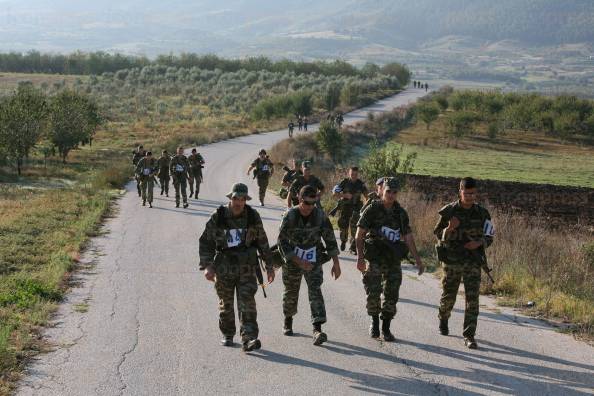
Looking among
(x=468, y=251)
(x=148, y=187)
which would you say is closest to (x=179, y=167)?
(x=148, y=187)

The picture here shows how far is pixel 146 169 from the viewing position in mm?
22125

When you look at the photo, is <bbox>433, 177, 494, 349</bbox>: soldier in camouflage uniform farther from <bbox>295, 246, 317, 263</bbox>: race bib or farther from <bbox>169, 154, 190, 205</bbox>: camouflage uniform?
<bbox>169, 154, 190, 205</bbox>: camouflage uniform

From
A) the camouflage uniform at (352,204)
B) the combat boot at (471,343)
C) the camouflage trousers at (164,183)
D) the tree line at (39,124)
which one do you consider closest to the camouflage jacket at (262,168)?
the camouflage trousers at (164,183)

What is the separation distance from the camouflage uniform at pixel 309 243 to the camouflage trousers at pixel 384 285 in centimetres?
58

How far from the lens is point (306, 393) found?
24.0ft

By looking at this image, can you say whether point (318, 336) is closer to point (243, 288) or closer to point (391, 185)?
point (243, 288)

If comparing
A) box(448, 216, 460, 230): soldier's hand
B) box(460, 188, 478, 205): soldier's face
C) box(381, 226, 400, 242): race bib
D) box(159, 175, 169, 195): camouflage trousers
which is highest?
box(460, 188, 478, 205): soldier's face

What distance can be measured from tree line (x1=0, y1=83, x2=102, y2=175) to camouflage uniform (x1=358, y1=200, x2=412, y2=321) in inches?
1099

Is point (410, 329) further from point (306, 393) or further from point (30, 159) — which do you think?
point (30, 159)

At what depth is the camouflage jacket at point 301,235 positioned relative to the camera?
8773 millimetres

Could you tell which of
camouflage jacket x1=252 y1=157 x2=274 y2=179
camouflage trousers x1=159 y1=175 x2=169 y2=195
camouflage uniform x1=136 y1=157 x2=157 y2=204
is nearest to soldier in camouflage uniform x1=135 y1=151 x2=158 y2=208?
camouflage uniform x1=136 y1=157 x2=157 y2=204

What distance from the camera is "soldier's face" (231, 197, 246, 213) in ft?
27.1

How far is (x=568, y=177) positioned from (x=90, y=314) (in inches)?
1567

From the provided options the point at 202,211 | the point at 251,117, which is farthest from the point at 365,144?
the point at 202,211
